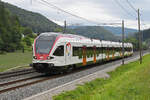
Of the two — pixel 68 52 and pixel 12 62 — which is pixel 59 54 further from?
pixel 12 62

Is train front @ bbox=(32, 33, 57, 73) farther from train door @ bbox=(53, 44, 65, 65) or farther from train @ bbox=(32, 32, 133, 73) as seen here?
train door @ bbox=(53, 44, 65, 65)

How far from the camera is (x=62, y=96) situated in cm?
981

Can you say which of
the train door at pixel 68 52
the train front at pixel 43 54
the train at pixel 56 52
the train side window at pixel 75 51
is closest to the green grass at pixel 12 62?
the train front at pixel 43 54

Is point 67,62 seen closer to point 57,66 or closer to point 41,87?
point 57,66

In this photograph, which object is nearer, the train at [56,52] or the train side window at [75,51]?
the train at [56,52]

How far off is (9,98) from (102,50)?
21.2 metres

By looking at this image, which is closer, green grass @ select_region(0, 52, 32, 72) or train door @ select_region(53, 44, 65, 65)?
train door @ select_region(53, 44, 65, 65)

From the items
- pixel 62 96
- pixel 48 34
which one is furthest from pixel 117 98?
pixel 48 34

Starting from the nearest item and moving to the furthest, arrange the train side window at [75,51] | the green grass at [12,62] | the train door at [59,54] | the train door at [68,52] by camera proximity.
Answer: the train door at [59,54]
the train door at [68,52]
the train side window at [75,51]
the green grass at [12,62]

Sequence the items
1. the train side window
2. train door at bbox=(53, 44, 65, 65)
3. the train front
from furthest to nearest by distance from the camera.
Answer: the train side window < train door at bbox=(53, 44, 65, 65) < the train front

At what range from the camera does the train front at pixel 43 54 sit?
1720cm

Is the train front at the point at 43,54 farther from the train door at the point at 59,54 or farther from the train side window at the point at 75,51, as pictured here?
the train side window at the point at 75,51

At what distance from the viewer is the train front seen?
56.4ft

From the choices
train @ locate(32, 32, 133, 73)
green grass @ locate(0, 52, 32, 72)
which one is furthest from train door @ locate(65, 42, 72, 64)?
green grass @ locate(0, 52, 32, 72)
